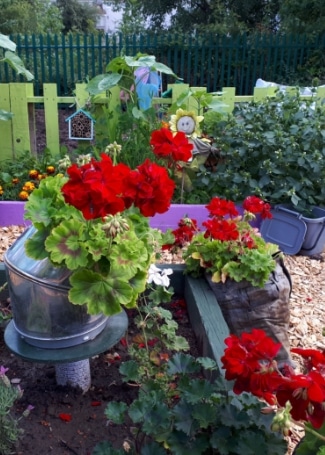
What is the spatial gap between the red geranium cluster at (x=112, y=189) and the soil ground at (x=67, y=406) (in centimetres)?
82

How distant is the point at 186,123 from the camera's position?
4375mm

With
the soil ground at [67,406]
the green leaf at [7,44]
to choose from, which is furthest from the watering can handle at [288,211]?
the green leaf at [7,44]

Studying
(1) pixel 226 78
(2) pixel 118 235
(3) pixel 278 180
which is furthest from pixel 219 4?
(2) pixel 118 235

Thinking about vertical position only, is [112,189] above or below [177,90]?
Answer: above

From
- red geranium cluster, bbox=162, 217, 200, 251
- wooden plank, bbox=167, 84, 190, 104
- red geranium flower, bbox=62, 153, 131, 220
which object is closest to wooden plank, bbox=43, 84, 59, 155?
wooden plank, bbox=167, 84, 190, 104

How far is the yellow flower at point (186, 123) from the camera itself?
4.35 metres

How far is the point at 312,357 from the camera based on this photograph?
1269mm

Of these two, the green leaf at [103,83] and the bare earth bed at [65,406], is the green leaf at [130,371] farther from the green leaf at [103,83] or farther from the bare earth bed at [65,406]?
the green leaf at [103,83]

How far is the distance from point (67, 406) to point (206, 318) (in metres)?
0.71

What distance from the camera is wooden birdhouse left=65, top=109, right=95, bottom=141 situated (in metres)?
4.98

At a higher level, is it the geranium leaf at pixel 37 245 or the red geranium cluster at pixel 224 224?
the geranium leaf at pixel 37 245

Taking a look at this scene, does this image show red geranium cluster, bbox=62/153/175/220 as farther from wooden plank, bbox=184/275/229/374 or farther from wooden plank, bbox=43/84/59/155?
wooden plank, bbox=43/84/59/155

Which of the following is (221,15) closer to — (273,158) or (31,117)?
(31,117)

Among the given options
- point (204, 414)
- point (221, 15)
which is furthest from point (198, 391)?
point (221, 15)
